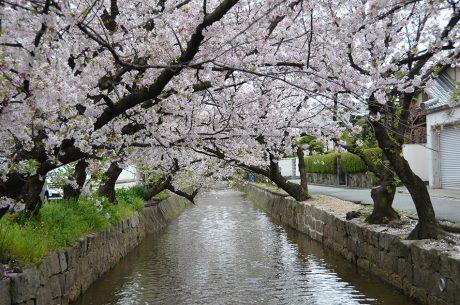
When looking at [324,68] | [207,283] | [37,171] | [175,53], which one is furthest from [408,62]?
[37,171]

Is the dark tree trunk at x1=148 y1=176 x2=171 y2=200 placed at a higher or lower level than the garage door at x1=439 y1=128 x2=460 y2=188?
lower

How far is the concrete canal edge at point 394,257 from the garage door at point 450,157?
8.29 meters

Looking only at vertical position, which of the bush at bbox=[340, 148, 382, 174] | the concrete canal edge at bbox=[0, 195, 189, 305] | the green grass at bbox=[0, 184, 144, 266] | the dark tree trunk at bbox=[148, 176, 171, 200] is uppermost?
the bush at bbox=[340, 148, 382, 174]

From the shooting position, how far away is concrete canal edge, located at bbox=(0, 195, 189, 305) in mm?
6195

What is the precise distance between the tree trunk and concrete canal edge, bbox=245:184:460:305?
1.25ft

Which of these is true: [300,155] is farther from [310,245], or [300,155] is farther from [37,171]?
[37,171]

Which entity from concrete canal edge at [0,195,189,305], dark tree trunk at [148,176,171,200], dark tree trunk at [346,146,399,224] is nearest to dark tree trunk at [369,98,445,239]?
dark tree trunk at [346,146,399,224]

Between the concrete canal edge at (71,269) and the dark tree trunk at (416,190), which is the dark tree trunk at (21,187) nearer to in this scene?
the concrete canal edge at (71,269)

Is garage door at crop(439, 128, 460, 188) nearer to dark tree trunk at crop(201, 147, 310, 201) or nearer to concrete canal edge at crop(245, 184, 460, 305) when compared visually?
dark tree trunk at crop(201, 147, 310, 201)

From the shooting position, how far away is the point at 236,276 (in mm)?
10773

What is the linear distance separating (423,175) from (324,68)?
63.7 ft

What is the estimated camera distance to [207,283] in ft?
33.6

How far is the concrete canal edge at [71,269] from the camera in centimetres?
620

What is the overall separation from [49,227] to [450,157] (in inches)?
704
